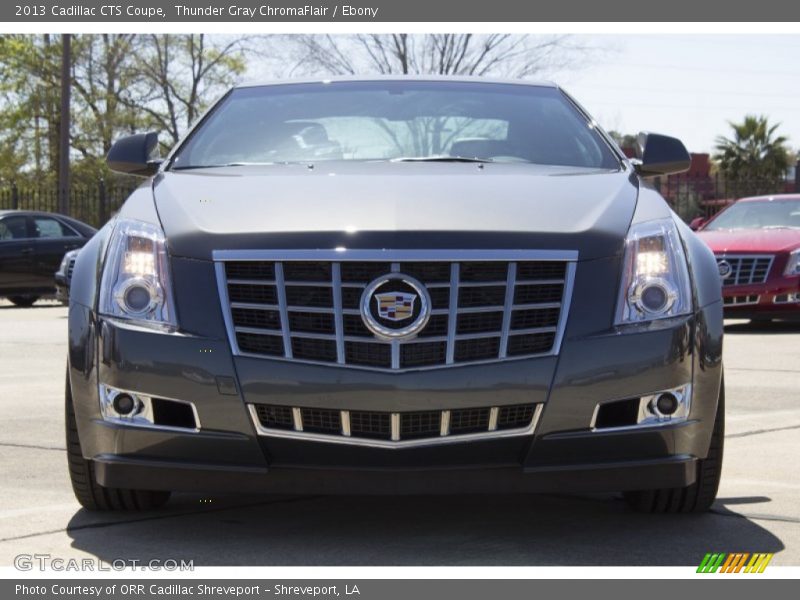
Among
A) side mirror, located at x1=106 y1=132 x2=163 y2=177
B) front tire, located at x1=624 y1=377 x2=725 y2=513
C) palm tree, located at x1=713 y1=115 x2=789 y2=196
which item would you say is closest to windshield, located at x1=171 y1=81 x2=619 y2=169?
Answer: side mirror, located at x1=106 y1=132 x2=163 y2=177

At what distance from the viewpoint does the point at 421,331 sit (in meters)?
4.20

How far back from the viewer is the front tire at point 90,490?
4.75 meters

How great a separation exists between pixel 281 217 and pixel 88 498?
1251 mm

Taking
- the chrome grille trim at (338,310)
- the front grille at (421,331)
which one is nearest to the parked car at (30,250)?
the front grille at (421,331)

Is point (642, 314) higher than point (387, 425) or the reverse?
higher

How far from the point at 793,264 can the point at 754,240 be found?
2.04 feet

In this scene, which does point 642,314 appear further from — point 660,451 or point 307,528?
point 307,528

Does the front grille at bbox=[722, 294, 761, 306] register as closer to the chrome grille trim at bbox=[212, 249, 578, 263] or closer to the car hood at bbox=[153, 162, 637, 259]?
the car hood at bbox=[153, 162, 637, 259]

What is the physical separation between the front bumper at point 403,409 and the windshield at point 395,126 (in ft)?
4.41

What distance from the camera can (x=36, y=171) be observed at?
47.3 m

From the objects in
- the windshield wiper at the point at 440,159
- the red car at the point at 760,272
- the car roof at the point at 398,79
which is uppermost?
the car roof at the point at 398,79

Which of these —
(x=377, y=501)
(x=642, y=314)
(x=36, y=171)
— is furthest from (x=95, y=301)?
(x=36, y=171)

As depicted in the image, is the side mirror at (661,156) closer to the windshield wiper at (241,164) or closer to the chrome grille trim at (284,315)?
the windshield wiper at (241,164)
